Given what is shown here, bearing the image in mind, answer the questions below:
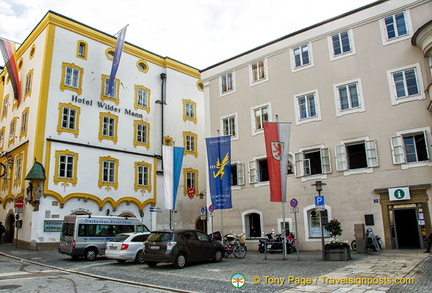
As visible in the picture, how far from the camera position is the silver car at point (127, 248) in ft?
54.3

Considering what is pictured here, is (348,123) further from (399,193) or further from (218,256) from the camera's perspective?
(218,256)

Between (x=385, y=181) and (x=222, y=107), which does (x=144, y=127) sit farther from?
(x=385, y=181)

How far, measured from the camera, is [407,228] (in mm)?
20141

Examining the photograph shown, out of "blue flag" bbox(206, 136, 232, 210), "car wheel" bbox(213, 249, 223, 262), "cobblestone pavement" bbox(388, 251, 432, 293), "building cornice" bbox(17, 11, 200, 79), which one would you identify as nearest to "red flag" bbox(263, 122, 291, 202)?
"blue flag" bbox(206, 136, 232, 210)

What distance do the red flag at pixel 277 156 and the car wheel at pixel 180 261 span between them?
5403 millimetres

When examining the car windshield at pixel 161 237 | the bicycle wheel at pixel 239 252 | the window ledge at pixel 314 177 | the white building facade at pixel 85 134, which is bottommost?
the bicycle wheel at pixel 239 252

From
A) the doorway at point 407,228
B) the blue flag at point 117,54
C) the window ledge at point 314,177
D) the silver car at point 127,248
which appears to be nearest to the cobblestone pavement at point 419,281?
the doorway at point 407,228

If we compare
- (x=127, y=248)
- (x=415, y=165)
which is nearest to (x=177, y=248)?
(x=127, y=248)

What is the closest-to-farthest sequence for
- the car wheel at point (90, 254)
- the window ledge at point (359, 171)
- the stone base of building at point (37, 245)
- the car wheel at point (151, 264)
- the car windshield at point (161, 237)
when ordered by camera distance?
the car windshield at point (161, 237) → the car wheel at point (151, 264) → the car wheel at point (90, 254) → the window ledge at point (359, 171) → the stone base of building at point (37, 245)

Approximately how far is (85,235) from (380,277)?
45.4ft

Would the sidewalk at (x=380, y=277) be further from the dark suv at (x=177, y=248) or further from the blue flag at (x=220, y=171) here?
the blue flag at (x=220, y=171)

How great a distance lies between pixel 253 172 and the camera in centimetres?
2459

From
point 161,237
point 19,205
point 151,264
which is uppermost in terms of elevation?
point 19,205

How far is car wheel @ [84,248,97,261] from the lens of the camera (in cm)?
1858
